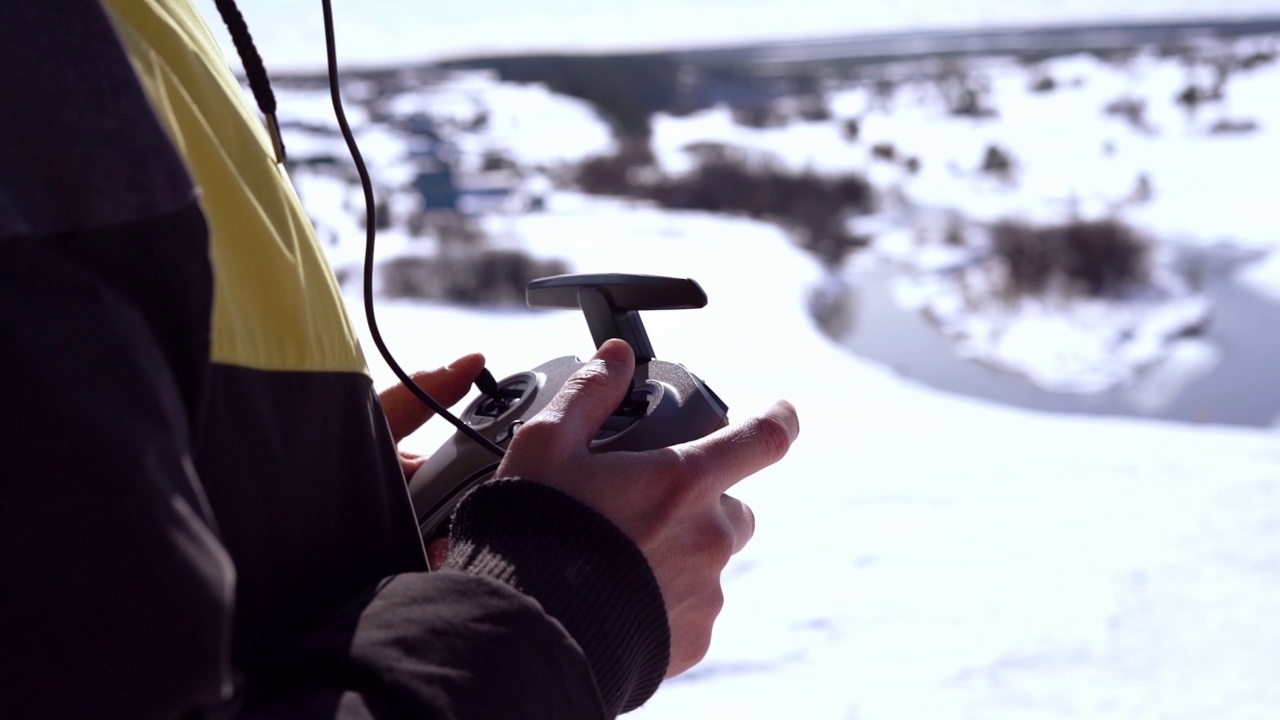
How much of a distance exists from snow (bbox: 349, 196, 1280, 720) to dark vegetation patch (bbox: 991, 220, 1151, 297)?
3390mm

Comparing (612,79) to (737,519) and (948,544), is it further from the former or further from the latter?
(737,519)

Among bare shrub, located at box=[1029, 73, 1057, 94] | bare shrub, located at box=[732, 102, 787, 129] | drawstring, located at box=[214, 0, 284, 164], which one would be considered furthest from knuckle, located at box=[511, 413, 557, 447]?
bare shrub, located at box=[1029, 73, 1057, 94]

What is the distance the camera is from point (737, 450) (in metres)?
0.77

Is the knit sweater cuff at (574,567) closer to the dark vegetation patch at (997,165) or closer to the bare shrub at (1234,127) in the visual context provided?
the dark vegetation patch at (997,165)

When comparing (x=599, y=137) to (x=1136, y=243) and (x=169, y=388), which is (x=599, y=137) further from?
(x=169, y=388)

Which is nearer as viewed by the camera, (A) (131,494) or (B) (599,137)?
(A) (131,494)

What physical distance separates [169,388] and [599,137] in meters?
16.5

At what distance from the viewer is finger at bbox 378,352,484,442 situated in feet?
3.31

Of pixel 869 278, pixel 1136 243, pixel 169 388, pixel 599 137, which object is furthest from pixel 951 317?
pixel 599 137

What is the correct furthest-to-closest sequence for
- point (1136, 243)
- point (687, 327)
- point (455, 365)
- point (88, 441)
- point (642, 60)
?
1. point (642, 60)
2. point (1136, 243)
3. point (687, 327)
4. point (455, 365)
5. point (88, 441)

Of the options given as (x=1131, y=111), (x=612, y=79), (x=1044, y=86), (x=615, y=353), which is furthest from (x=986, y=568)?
(x=612, y=79)

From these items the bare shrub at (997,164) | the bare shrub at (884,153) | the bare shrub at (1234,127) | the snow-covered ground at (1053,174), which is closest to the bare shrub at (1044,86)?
the snow-covered ground at (1053,174)

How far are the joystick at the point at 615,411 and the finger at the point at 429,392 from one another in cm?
2

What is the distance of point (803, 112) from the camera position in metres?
18.6
